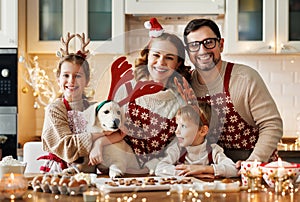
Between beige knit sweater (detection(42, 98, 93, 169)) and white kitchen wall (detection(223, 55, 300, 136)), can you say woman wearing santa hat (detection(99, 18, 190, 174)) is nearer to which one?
beige knit sweater (detection(42, 98, 93, 169))

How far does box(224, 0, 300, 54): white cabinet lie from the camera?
439 centimetres

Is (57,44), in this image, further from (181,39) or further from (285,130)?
(181,39)

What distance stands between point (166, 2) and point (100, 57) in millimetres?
633

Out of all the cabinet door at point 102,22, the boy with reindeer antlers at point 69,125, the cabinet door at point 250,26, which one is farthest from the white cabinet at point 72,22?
the boy with reindeer antlers at point 69,125

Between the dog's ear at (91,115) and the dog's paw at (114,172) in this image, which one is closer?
the dog's paw at (114,172)

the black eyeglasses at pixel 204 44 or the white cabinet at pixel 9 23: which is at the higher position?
the white cabinet at pixel 9 23

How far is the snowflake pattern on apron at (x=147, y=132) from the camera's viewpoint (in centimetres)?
245

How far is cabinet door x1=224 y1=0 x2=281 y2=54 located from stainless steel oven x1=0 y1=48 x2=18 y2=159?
143 centimetres

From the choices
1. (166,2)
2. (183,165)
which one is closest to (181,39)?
(183,165)

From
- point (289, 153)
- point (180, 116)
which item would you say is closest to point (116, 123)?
point (180, 116)

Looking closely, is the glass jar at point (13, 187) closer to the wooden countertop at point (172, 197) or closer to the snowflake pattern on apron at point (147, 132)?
the wooden countertop at point (172, 197)

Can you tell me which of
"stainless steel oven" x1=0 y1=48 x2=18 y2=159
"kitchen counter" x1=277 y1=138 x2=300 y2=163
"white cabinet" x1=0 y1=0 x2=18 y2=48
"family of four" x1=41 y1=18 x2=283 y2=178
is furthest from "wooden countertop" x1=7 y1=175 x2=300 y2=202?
"white cabinet" x1=0 y1=0 x2=18 y2=48

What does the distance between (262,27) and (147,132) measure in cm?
223

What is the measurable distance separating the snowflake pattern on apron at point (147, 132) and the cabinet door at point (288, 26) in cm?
214
